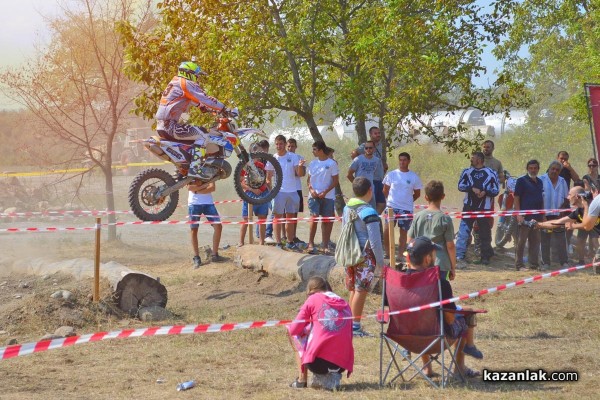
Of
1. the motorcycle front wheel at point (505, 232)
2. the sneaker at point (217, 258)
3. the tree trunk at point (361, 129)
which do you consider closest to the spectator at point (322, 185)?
the sneaker at point (217, 258)

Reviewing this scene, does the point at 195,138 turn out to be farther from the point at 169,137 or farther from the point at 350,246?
the point at 350,246

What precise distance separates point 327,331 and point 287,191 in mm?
8724

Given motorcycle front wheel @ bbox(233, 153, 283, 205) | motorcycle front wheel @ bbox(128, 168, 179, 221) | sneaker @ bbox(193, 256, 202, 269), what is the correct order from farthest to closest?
sneaker @ bbox(193, 256, 202, 269) < motorcycle front wheel @ bbox(233, 153, 283, 205) < motorcycle front wheel @ bbox(128, 168, 179, 221)

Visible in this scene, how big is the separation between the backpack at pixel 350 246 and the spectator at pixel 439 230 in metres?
0.60

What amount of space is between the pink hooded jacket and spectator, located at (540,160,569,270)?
27.7ft

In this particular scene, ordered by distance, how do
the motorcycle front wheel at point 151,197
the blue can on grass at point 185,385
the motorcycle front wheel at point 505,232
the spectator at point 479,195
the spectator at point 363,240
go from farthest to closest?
the motorcycle front wheel at point 505,232, the spectator at point 479,195, the motorcycle front wheel at point 151,197, the spectator at point 363,240, the blue can on grass at point 185,385

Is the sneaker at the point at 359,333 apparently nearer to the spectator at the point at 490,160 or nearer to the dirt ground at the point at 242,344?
the dirt ground at the point at 242,344

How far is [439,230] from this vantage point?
341 inches

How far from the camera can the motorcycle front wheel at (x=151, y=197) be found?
A: 39.9 ft

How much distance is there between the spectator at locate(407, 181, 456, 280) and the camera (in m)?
8.64

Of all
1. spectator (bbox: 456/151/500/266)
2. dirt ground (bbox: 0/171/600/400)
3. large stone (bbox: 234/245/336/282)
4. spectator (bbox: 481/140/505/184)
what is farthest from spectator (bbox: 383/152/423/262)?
large stone (bbox: 234/245/336/282)

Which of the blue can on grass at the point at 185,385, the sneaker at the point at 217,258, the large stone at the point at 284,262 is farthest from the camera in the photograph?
the sneaker at the point at 217,258

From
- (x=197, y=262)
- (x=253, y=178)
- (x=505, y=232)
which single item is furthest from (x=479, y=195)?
(x=197, y=262)

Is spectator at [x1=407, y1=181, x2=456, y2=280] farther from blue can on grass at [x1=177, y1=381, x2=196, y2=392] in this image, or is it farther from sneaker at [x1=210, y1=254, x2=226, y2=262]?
sneaker at [x1=210, y1=254, x2=226, y2=262]
